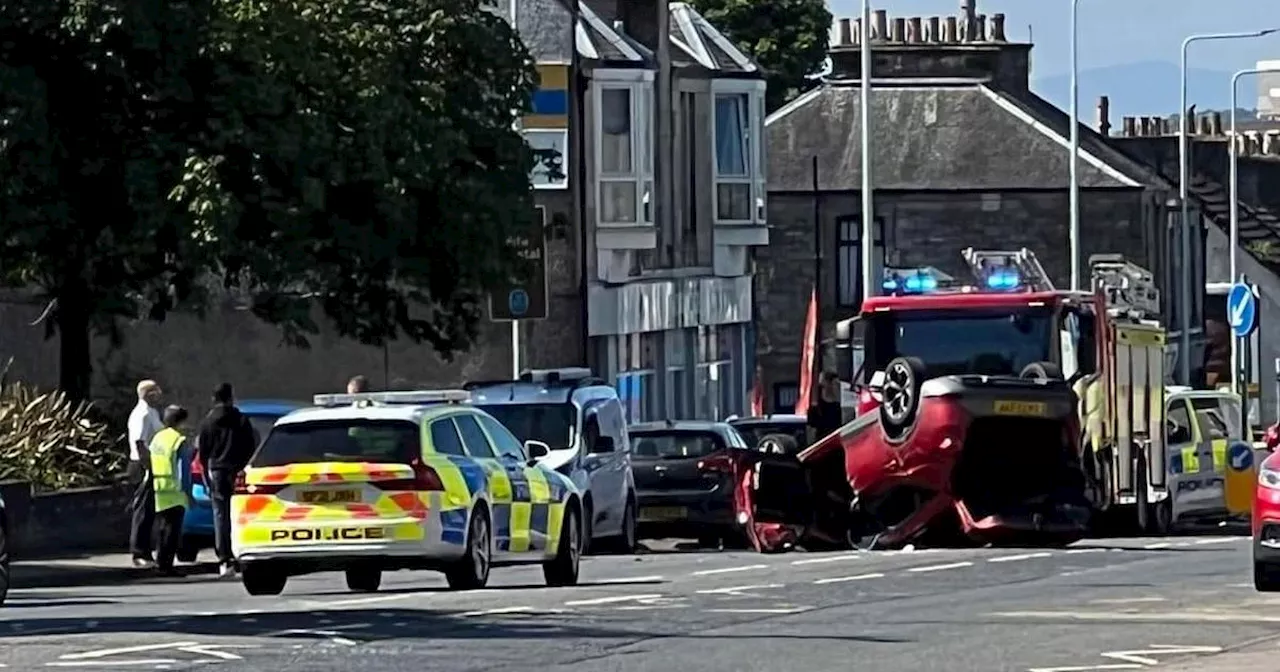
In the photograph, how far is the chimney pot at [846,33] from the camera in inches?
2936

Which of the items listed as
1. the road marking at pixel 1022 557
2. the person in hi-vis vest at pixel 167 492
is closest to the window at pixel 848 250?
the road marking at pixel 1022 557

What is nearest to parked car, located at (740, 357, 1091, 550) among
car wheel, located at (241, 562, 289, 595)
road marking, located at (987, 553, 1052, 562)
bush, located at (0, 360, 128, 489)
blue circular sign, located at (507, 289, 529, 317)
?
road marking, located at (987, 553, 1052, 562)

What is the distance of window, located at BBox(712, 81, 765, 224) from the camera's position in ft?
185

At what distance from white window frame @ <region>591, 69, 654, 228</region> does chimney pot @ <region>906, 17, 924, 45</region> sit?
2118 cm

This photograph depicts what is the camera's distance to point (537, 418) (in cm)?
3141

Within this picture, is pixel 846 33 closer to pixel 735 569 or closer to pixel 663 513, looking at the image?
pixel 663 513

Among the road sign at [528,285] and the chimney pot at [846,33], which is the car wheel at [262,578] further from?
the chimney pot at [846,33]

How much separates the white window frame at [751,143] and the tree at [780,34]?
20.5m

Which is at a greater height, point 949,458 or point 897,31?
point 897,31

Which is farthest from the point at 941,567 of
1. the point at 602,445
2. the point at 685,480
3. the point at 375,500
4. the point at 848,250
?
the point at 848,250

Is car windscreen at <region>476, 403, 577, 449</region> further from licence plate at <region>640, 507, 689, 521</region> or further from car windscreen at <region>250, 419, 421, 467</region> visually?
car windscreen at <region>250, 419, 421, 467</region>

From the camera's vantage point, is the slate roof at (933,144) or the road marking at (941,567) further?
the slate roof at (933,144)

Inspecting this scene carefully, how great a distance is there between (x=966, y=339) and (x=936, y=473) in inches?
96.9

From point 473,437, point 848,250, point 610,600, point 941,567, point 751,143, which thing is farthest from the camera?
point 848,250
